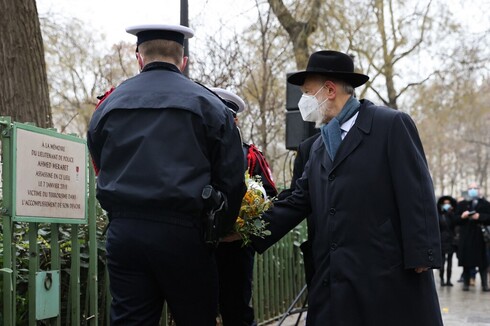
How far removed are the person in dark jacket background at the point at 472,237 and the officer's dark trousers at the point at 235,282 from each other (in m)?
10.7

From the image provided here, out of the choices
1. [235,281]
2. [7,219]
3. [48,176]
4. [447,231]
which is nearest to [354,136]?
[235,281]

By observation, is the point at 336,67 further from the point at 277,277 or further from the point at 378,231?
the point at 277,277

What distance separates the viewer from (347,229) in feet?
12.3

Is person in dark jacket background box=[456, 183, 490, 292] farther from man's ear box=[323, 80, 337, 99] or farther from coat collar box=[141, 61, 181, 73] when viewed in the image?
coat collar box=[141, 61, 181, 73]

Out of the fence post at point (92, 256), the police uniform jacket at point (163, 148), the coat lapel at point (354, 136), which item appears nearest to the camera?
the police uniform jacket at point (163, 148)

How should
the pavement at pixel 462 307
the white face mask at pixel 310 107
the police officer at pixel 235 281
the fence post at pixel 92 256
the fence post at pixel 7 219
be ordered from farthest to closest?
1. the pavement at pixel 462 307
2. the fence post at pixel 92 256
3. the police officer at pixel 235 281
4. the white face mask at pixel 310 107
5. the fence post at pixel 7 219

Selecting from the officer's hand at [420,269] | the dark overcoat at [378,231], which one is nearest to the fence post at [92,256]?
the dark overcoat at [378,231]

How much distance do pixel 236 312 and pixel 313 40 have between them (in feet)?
54.7

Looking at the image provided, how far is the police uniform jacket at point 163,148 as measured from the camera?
3.26 meters

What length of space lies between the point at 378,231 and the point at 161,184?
113cm

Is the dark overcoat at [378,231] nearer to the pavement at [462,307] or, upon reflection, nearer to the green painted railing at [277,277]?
the green painted railing at [277,277]

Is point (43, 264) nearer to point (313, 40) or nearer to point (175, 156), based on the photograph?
point (175, 156)

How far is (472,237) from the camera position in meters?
15.2

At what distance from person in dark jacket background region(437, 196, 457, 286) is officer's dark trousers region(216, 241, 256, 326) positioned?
985 cm
